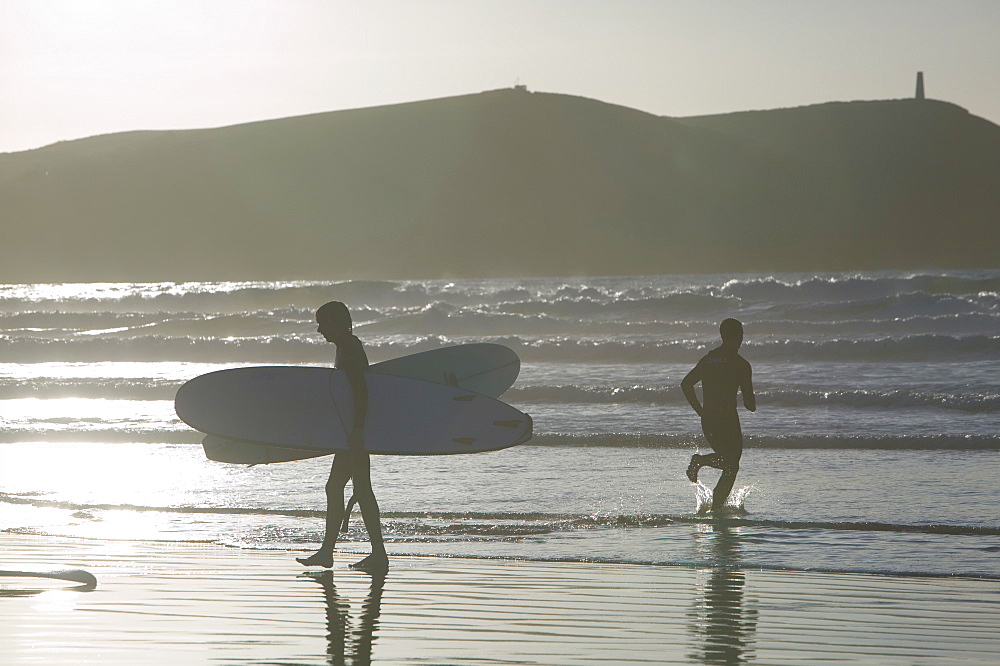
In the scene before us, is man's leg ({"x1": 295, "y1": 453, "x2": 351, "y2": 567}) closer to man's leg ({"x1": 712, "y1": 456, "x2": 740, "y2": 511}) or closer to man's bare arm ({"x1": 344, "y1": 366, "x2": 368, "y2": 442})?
man's bare arm ({"x1": 344, "y1": 366, "x2": 368, "y2": 442})

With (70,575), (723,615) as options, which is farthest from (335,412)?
(723,615)

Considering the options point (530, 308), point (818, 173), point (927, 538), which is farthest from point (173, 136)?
point (927, 538)

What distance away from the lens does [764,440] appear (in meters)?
11.8

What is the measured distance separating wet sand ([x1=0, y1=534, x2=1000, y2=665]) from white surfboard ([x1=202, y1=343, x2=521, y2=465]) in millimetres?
708

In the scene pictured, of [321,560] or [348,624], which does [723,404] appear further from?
[348,624]

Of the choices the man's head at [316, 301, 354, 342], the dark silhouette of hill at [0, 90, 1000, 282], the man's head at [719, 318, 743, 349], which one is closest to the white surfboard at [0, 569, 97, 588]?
the man's head at [316, 301, 354, 342]

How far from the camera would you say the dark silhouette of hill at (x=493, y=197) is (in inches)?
3996

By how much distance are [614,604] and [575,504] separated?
9.77 feet

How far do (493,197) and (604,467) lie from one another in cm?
10880

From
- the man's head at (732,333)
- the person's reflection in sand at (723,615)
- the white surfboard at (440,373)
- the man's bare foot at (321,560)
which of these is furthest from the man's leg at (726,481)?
the man's bare foot at (321,560)

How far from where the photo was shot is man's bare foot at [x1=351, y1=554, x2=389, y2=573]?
6.15 m

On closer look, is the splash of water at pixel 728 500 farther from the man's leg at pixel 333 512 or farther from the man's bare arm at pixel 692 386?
the man's leg at pixel 333 512

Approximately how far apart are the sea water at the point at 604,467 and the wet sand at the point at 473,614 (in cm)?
52

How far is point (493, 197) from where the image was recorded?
118000 mm
